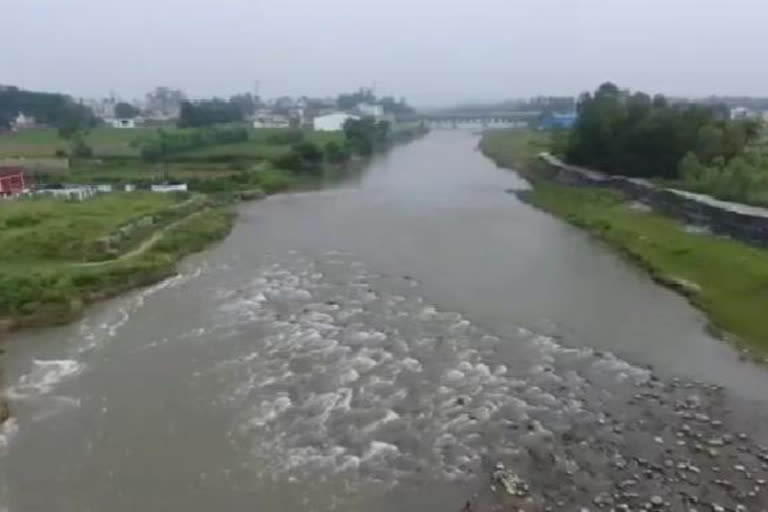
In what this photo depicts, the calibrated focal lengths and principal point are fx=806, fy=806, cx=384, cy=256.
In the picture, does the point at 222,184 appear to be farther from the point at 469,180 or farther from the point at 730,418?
the point at 730,418

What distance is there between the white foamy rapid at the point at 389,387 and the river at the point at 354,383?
0.04 metres

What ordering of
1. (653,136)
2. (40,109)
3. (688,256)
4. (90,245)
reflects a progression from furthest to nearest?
(40,109) → (653,136) → (90,245) → (688,256)

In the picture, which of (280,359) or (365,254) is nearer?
(280,359)

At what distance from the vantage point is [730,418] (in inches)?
424

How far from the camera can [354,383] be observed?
12211 mm

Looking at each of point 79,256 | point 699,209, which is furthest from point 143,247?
point 699,209

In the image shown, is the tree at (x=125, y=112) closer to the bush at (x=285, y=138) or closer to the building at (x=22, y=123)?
the building at (x=22, y=123)

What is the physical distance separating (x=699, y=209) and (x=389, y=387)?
48.8ft

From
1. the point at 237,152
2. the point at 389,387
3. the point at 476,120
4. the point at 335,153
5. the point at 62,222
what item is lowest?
the point at 476,120

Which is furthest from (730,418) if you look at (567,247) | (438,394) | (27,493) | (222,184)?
(222,184)

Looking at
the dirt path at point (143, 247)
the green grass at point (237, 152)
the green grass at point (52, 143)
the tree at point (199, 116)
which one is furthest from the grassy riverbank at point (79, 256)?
the tree at point (199, 116)

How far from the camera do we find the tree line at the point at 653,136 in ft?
99.7

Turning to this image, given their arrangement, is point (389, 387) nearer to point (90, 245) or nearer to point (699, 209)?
point (90, 245)

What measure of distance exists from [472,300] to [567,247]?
21.8 feet
